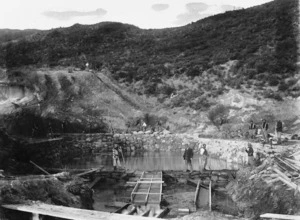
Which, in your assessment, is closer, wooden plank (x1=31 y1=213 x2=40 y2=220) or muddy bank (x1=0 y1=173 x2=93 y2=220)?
wooden plank (x1=31 y1=213 x2=40 y2=220)

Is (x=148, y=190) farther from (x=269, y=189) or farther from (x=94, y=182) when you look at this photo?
(x=269, y=189)

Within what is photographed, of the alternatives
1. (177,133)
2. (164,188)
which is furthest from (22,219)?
(177,133)

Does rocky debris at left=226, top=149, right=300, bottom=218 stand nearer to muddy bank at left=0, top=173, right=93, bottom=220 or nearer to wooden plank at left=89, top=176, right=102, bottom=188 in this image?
muddy bank at left=0, top=173, right=93, bottom=220

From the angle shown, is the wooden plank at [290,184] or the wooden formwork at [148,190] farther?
the wooden formwork at [148,190]

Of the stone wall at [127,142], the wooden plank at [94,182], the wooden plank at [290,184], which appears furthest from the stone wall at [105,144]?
the wooden plank at [290,184]

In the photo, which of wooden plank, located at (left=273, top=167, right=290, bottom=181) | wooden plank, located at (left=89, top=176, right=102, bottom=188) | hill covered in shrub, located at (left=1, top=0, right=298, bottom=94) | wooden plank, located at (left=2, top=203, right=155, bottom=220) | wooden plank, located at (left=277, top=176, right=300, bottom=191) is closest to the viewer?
wooden plank, located at (left=2, top=203, right=155, bottom=220)

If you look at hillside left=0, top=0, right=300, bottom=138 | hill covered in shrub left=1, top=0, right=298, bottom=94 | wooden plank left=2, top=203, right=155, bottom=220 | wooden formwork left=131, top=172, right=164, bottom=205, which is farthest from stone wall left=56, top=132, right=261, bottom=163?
wooden plank left=2, top=203, right=155, bottom=220

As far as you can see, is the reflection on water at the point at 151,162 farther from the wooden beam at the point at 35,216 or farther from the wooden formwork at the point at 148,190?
the wooden beam at the point at 35,216
